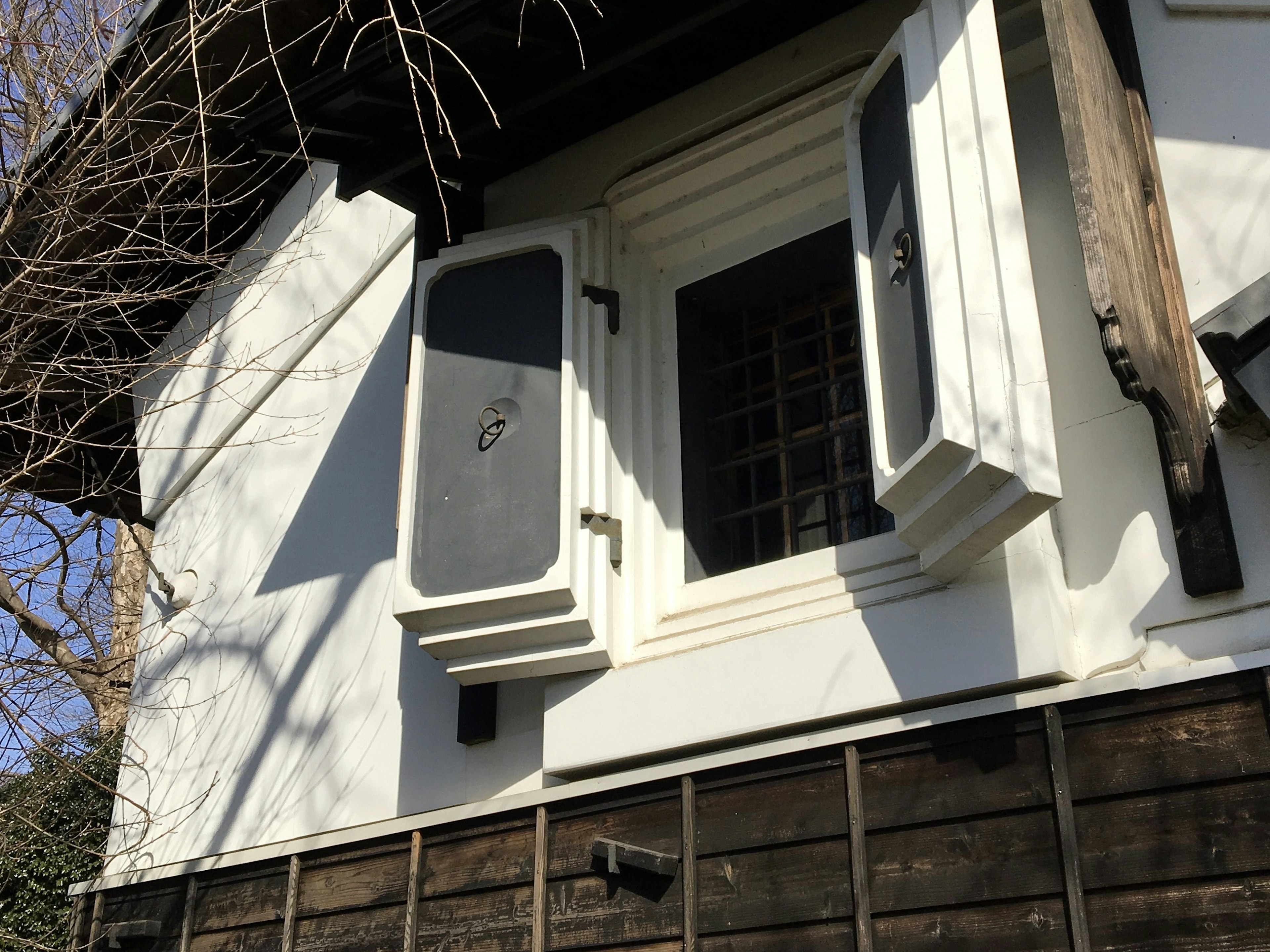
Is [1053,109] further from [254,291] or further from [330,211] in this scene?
[254,291]

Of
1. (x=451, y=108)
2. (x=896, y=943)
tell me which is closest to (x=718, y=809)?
(x=896, y=943)

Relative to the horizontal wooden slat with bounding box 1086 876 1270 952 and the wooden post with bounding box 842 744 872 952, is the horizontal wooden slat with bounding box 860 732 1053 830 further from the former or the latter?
the horizontal wooden slat with bounding box 1086 876 1270 952

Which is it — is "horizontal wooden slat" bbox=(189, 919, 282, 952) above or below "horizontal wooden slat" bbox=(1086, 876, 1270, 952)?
above

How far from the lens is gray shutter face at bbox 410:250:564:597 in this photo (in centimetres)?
489

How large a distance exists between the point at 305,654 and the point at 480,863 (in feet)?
5.46

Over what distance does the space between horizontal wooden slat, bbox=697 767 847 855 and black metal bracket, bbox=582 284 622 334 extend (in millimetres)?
1958

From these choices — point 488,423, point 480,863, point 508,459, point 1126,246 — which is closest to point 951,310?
point 1126,246

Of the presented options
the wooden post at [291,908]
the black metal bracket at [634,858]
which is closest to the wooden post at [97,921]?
the wooden post at [291,908]

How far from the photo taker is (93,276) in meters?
6.43

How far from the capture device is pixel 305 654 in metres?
6.04

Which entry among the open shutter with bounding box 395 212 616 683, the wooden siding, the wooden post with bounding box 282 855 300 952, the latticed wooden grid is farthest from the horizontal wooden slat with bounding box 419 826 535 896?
the latticed wooden grid

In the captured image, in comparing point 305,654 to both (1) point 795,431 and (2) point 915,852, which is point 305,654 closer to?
(1) point 795,431

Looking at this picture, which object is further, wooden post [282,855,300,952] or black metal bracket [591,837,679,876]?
wooden post [282,855,300,952]

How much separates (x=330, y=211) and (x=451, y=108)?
1.79 m
